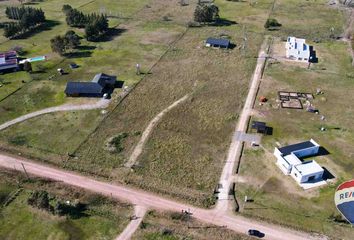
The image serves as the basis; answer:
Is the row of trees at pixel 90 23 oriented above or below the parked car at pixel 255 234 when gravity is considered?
above

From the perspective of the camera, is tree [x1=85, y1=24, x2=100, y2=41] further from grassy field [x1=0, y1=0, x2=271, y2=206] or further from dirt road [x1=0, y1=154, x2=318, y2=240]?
dirt road [x1=0, y1=154, x2=318, y2=240]

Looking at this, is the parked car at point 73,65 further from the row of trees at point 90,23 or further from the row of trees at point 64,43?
the row of trees at point 90,23

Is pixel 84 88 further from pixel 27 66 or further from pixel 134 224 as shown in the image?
pixel 134 224

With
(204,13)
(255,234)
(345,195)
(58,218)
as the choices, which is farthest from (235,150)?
(204,13)

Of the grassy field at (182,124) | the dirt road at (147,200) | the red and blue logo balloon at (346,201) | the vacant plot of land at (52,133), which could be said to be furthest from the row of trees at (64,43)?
the red and blue logo balloon at (346,201)

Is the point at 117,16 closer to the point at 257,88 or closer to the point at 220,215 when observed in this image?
the point at 257,88

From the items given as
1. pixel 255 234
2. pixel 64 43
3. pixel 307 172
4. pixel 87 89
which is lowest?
pixel 255 234

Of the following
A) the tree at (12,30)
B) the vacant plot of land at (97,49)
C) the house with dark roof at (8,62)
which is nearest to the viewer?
the vacant plot of land at (97,49)

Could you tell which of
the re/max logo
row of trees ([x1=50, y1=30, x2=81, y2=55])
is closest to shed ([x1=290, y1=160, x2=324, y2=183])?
the re/max logo
